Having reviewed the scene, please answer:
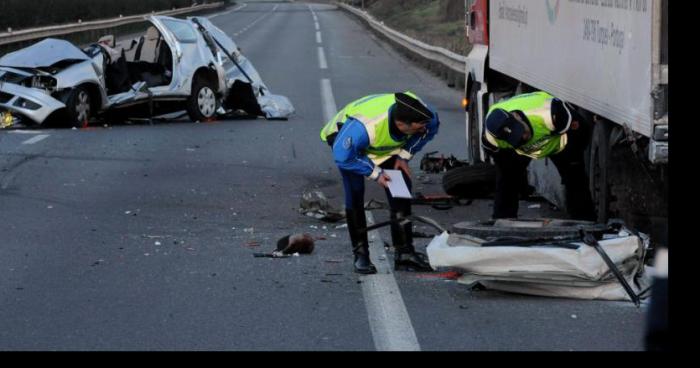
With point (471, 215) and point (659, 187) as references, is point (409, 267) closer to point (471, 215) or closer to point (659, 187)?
point (659, 187)

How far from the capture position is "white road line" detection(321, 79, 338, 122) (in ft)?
67.2

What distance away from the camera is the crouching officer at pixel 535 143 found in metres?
8.64

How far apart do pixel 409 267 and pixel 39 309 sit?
2320 mm

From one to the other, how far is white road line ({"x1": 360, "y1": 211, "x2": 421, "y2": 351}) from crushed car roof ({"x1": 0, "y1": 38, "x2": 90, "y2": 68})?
34.1 ft

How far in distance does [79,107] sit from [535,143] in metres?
10.8

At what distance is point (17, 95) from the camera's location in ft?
58.9

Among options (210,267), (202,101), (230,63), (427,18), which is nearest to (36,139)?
(202,101)

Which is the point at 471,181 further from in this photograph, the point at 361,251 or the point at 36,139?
the point at 36,139

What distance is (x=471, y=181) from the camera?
1128 centimetres

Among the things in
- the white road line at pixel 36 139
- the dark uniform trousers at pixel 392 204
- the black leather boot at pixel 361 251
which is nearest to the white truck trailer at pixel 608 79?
the dark uniform trousers at pixel 392 204

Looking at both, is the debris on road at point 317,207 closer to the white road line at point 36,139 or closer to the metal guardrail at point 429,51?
the white road line at point 36,139

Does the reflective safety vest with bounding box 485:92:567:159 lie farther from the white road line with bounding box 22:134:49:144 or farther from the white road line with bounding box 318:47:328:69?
the white road line with bounding box 318:47:328:69

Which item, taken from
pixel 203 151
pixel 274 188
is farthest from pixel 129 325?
pixel 203 151

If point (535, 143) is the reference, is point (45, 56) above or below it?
below
